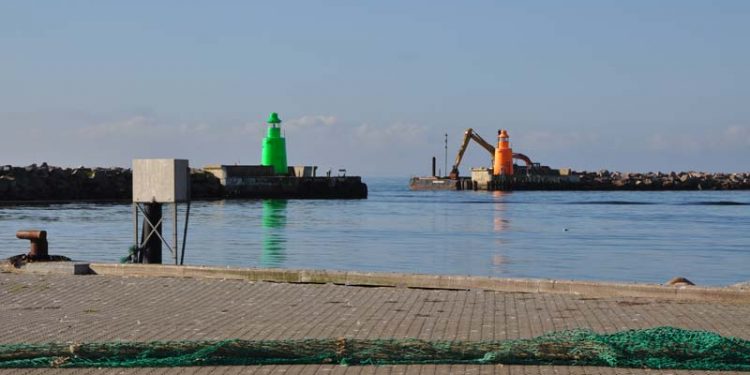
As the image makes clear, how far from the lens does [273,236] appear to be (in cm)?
3481

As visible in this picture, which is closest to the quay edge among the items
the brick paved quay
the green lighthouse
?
the brick paved quay

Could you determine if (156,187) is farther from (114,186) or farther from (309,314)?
(114,186)

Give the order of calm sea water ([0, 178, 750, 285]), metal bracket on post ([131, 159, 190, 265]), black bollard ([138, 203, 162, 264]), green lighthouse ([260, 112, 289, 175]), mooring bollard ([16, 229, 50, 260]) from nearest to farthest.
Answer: mooring bollard ([16, 229, 50, 260]) → metal bracket on post ([131, 159, 190, 265]) → black bollard ([138, 203, 162, 264]) → calm sea water ([0, 178, 750, 285]) → green lighthouse ([260, 112, 289, 175])

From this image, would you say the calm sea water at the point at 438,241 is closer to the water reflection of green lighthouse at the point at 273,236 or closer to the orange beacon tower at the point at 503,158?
the water reflection of green lighthouse at the point at 273,236

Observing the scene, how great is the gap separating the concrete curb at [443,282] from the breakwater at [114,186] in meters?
51.4

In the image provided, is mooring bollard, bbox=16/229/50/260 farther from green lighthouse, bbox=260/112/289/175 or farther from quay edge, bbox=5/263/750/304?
green lighthouse, bbox=260/112/289/175

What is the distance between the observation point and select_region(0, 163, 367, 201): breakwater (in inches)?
2486

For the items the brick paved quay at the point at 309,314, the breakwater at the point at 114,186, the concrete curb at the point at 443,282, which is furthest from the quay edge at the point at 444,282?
the breakwater at the point at 114,186

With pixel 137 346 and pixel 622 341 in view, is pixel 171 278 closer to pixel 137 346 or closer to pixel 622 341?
pixel 137 346

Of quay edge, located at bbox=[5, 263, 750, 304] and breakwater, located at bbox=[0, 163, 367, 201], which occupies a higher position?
breakwater, located at bbox=[0, 163, 367, 201]

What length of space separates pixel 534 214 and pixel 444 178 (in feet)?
196

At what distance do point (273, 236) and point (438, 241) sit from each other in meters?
5.30

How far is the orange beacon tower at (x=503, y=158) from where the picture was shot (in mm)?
101125

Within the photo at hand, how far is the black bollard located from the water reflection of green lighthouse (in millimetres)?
7960
